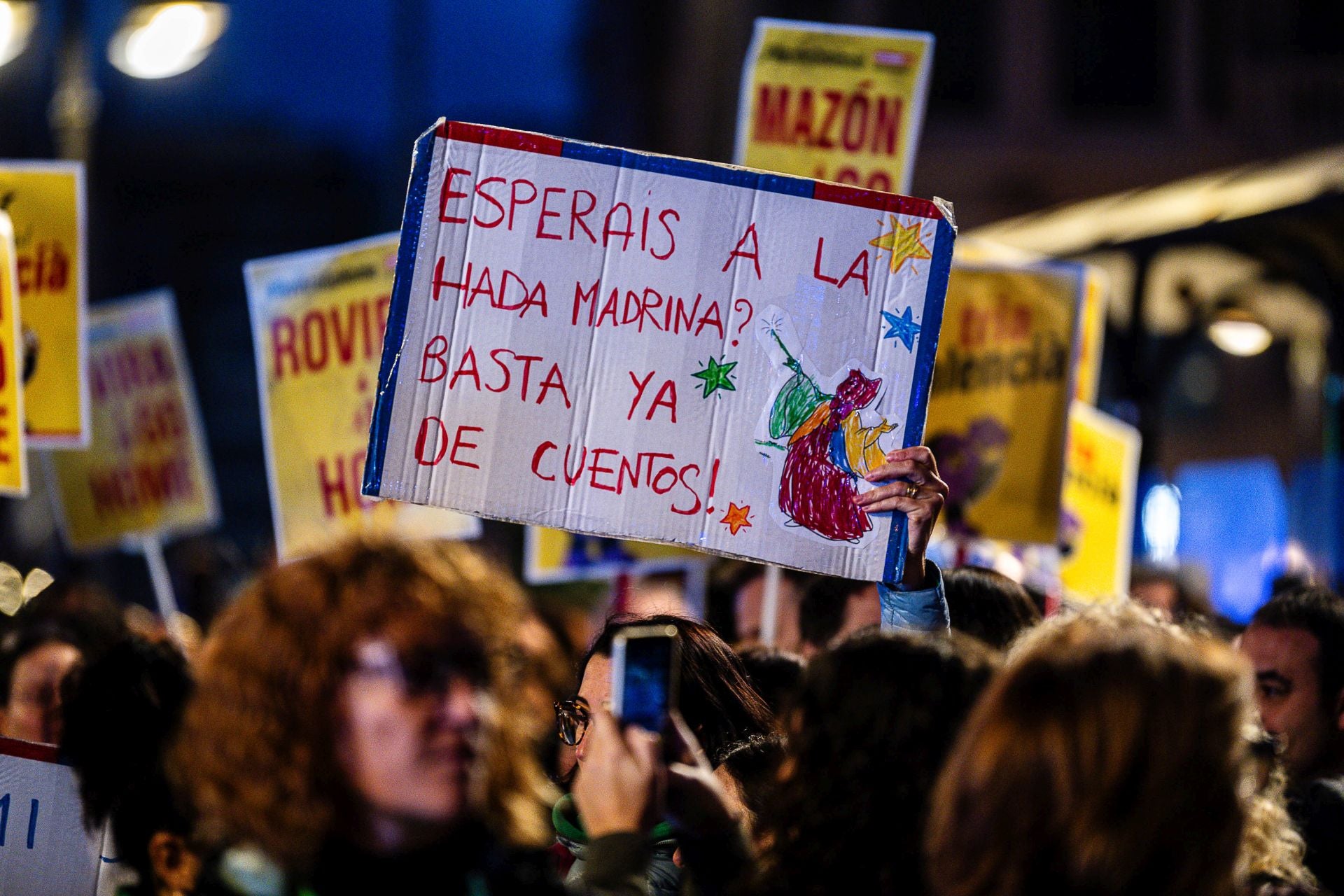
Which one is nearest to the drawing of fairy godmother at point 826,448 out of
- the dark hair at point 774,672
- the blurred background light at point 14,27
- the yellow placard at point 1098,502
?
the dark hair at point 774,672

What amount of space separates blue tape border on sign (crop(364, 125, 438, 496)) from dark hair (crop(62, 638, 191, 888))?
54 cm

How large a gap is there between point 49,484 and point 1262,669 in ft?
16.4

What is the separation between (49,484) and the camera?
6.96 metres

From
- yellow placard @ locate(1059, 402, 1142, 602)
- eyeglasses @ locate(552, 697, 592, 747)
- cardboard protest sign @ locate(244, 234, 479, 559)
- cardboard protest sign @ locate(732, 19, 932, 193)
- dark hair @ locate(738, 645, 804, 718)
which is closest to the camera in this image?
eyeglasses @ locate(552, 697, 592, 747)

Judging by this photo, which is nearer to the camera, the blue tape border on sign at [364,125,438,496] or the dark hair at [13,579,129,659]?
the blue tape border on sign at [364,125,438,496]

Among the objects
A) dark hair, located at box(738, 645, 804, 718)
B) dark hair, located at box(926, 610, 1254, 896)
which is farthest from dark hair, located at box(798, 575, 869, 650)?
dark hair, located at box(926, 610, 1254, 896)

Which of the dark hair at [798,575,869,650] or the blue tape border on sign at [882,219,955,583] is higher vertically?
the blue tape border on sign at [882,219,955,583]

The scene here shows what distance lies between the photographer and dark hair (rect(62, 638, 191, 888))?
2.96m

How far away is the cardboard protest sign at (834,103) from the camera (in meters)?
5.28

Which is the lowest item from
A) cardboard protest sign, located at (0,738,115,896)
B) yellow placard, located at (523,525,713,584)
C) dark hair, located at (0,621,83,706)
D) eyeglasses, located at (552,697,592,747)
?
yellow placard, located at (523,525,713,584)

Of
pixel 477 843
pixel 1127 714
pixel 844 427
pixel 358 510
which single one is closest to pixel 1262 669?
pixel 844 427

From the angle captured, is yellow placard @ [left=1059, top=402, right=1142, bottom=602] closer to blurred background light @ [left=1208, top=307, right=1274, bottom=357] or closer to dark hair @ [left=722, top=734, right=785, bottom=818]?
blurred background light @ [left=1208, top=307, right=1274, bottom=357]

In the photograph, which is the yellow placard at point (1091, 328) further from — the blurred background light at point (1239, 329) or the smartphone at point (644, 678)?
the smartphone at point (644, 678)

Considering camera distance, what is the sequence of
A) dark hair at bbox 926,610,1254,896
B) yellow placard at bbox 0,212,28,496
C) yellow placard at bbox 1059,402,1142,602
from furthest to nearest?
yellow placard at bbox 1059,402,1142,602 < yellow placard at bbox 0,212,28,496 < dark hair at bbox 926,610,1254,896
